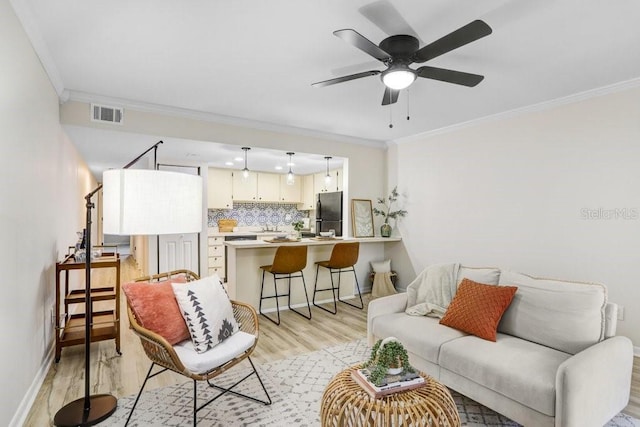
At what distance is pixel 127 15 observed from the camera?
81.6 inches

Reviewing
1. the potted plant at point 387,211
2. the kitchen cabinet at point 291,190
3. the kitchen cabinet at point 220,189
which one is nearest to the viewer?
the potted plant at point 387,211

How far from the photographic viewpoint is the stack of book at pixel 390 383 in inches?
61.4

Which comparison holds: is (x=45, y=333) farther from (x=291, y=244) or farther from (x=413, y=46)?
(x=413, y=46)

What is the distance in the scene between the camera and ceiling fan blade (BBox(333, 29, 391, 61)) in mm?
1861

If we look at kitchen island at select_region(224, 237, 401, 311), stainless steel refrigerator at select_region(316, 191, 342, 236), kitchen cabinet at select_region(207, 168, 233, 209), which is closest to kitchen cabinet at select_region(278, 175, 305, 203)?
stainless steel refrigerator at select_region(316, 191, 342, 236)

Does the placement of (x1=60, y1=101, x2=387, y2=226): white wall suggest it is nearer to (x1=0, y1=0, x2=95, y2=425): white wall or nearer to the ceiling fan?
(x1=0, y1=0, x2=95, y2=425): white wall

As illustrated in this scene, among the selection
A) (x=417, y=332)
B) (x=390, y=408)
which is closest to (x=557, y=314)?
(x=417, y=332)

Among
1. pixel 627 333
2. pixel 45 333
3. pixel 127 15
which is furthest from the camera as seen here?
pixel 627 333

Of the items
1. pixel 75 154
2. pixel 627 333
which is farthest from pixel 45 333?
pixel 627 333

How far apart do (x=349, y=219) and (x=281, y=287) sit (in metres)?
1.53

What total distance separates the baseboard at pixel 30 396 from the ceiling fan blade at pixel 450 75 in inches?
132

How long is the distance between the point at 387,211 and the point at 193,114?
10.8 ft

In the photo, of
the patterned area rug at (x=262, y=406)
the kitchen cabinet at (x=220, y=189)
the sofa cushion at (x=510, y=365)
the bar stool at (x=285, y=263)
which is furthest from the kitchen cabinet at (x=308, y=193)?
the sofa cushion at (x=510, y=365)

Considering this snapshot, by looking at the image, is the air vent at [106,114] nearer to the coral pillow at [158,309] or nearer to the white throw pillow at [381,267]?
the coral pillow at [158,309]
